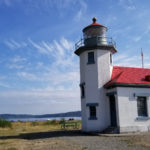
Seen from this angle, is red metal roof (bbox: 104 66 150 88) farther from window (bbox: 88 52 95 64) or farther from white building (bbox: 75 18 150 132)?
window (bbox: 88 52 95 64)

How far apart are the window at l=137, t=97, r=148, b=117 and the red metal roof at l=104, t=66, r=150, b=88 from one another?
1.35 metres

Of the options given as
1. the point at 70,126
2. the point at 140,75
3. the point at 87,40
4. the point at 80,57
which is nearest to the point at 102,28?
the point at 87,40

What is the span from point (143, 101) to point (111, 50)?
5.12m

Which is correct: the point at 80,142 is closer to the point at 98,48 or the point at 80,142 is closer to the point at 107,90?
the point at 107,90

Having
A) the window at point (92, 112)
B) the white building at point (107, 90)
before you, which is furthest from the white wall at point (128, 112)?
the window at point (92, 112)

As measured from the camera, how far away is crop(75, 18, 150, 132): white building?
1773cm

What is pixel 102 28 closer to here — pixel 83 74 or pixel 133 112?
pixel 83 74

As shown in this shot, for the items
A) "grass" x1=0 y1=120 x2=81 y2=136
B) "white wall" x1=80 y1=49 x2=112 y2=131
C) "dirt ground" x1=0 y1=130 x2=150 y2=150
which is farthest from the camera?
"grass" x1=0 y1=120 x2=81 y2=136

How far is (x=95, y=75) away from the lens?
1914cm

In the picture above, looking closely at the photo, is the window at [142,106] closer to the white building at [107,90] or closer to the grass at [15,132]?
the white building at [107,90]

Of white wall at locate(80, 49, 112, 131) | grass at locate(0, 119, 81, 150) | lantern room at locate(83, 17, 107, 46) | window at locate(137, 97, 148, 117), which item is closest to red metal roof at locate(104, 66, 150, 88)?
white wall at locate(80, 49, 112, 131)

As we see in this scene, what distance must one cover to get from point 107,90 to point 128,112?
2.46m

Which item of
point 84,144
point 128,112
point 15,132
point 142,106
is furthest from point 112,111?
point 15,132

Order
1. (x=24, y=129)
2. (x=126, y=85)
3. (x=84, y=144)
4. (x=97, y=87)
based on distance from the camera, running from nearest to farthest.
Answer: (x=84, y=144)
(x=126, y=85)
(x=97, y=87)
(x=24, y=129)
